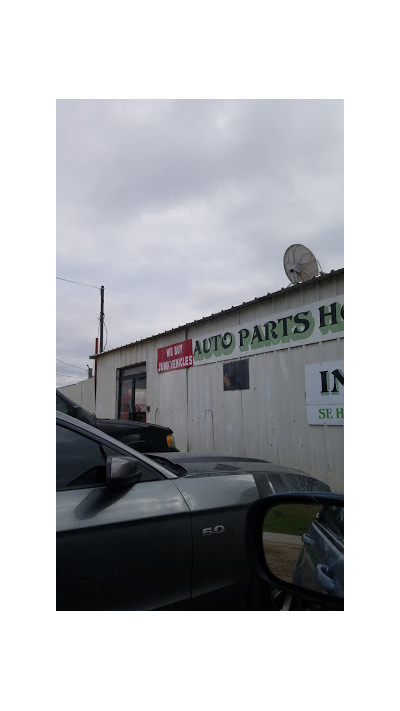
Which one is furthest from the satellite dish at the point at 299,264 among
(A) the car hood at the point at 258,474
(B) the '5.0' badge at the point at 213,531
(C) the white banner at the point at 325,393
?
(B) the '5.0' badge at the point at 213,531

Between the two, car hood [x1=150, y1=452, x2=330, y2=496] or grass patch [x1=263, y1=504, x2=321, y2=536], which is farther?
car hood [x1=150, y1=452, x2=330, y2=496]

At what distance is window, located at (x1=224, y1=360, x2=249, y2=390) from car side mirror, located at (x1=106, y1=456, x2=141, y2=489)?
5.40 meters

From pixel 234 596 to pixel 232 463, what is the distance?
1096 mm

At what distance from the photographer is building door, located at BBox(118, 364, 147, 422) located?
33.7ft

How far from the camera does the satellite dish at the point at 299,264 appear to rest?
22.0 ft

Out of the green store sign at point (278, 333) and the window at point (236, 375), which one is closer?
the green store sign at point (278, 333)

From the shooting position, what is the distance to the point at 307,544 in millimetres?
1609

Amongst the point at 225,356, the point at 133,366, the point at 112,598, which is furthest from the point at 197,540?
the point at 133,366

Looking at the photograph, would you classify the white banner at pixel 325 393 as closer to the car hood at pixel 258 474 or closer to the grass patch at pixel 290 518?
the car hood at pixel 258 474

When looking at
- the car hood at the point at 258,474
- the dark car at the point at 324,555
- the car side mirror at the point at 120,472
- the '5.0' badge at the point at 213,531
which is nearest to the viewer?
the dark car at the point at 324,555

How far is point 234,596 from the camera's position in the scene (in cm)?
203

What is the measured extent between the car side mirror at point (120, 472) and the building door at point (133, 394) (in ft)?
27.0

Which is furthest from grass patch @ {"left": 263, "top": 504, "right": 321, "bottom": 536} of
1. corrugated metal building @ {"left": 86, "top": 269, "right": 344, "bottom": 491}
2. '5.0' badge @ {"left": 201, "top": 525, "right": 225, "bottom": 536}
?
corrugated metal building @ {"left": 86, "top": 269, "right": 344, "bottom": 491}

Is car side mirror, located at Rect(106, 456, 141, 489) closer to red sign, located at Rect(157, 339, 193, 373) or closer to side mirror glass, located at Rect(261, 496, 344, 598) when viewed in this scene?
side mirror glass, located at Rect(261, 496, 344, 598)
